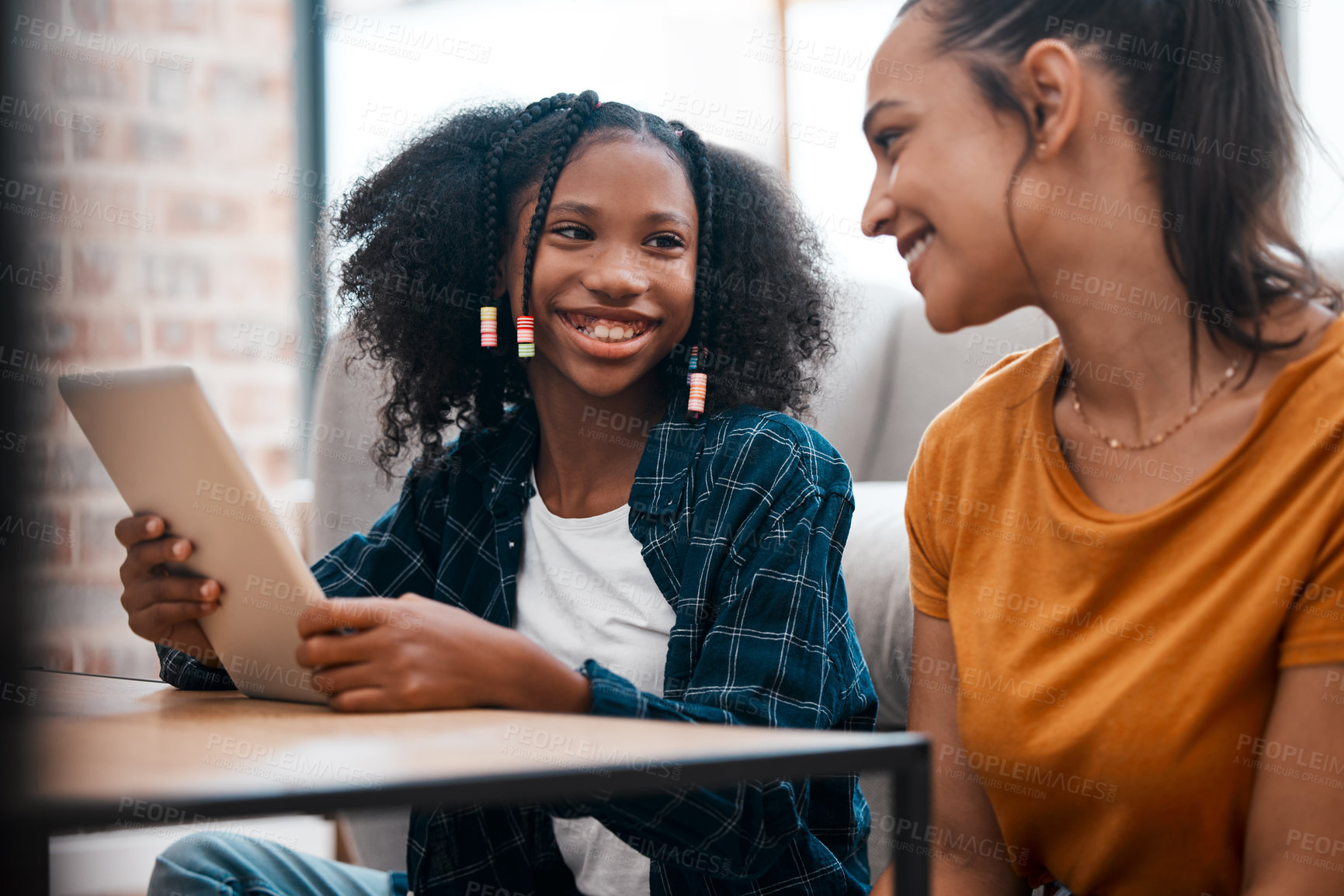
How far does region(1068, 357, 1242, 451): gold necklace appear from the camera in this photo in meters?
0.78

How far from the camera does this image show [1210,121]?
30.3 inches

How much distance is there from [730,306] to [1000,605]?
1.68 ft

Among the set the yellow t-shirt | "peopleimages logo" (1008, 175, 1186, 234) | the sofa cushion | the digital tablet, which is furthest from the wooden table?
the sofa cushion

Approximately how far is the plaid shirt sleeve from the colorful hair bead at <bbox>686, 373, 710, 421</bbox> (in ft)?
0.25

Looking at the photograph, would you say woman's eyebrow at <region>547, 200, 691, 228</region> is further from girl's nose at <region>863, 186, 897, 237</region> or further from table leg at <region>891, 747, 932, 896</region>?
Answer: table leg at <region>891, 747, 932, 896</region>

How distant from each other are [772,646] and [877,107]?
1.46ft

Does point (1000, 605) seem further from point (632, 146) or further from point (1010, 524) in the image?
point (632, 146)

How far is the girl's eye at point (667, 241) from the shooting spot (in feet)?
3.76

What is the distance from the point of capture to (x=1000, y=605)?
875mm

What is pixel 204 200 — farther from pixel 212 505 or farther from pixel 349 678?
pixel 349 678

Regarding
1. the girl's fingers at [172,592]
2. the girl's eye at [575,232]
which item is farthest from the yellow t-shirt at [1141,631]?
the girl's fingers at [172,592]

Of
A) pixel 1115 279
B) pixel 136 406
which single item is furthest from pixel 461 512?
pixel 1115 279

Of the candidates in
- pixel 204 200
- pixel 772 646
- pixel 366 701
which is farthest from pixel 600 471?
pixel 204 200

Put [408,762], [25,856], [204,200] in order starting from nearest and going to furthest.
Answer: [25,856] → [408,762] → [204,200]
